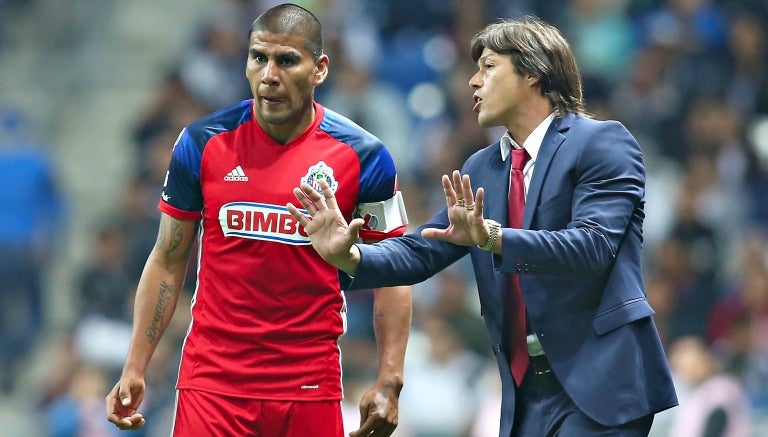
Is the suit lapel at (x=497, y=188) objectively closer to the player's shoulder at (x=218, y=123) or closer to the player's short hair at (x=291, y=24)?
the player's short hair at (x=291, y=24)

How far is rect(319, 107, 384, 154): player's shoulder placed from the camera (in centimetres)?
539

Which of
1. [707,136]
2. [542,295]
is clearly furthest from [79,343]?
[542,295]

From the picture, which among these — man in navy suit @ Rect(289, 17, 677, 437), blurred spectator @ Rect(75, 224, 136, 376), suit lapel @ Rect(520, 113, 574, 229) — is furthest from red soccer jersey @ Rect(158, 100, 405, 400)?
blurred spectator @ Rect(75, 224, 136, 376)

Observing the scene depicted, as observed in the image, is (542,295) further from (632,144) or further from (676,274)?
(676,274)

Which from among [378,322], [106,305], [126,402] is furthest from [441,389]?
[126,402]

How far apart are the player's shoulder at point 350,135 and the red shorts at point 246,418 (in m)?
0.95

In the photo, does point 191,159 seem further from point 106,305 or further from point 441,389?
point 106,305

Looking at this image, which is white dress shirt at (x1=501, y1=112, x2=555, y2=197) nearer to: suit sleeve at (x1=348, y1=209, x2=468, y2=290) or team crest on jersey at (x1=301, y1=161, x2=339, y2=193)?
suit sleeve at (x1=348, y1=209, x2=468, y2=290)

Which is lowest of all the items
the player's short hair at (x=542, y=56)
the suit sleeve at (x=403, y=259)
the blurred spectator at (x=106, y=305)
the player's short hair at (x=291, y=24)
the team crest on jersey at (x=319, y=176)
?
the blurred spectator at (x=106, y=305)

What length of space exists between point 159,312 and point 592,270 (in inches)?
68.4

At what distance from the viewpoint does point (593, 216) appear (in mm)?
4578

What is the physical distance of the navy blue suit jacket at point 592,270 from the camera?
454 centimetres

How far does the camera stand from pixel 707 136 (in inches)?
417

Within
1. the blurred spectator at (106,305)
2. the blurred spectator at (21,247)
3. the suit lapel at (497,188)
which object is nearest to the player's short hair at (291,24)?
the suit lapel at (497,188)
